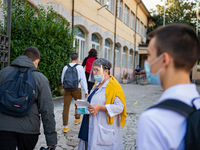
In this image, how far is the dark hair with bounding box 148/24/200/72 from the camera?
1121 millimetres

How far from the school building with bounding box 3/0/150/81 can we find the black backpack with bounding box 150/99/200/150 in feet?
A: 30.8

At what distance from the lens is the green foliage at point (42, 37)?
790cm

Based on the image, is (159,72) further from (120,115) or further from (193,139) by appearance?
(120,115)

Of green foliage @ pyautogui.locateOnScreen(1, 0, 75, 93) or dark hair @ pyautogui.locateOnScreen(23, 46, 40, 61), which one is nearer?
dark hair @ pyautogui.locateOnScreen(23, 46, 40, 61)

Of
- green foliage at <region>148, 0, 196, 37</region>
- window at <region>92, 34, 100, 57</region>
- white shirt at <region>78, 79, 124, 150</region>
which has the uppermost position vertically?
green foliage at <region>148, 0, 196, 37</region>

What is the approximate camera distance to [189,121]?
1011 mm

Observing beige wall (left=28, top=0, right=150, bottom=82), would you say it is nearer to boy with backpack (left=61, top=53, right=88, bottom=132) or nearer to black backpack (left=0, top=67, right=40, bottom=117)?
boy with backpack (left=61, top=53, right=88, bottom=132)

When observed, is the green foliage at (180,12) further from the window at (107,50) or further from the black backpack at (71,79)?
the black backpack at (71,79)

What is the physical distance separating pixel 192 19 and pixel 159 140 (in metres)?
37.5

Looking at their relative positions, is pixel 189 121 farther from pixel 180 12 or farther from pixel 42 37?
pixel 180 12

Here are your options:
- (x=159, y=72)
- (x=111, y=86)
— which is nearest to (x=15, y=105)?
(x=111, y=86)

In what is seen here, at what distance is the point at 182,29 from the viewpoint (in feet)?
3.74

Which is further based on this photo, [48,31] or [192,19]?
[192,19]

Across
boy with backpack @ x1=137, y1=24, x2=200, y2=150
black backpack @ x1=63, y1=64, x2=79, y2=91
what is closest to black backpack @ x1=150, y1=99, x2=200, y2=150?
boy with backpack @ x1=137, y1=24, x2=200, y2=150
